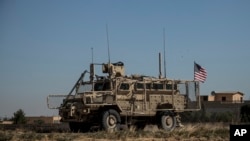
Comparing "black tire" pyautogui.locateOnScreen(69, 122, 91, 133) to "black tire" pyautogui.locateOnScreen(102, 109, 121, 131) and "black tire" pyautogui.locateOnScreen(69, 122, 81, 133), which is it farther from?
"black tire" pyautogui.locateOnScreen(102, 109, 121, 131)

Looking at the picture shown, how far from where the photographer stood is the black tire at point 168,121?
23266 millimetres

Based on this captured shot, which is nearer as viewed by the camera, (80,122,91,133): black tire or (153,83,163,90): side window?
(80,122,91,133): black tire

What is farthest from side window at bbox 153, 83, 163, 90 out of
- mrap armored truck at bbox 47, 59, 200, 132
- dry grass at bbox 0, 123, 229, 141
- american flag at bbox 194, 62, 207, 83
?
dry grass at bbox 0, 123, 229, 141

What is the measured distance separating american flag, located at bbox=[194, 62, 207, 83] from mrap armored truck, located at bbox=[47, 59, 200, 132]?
163cm

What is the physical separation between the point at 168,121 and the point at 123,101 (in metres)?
2.74

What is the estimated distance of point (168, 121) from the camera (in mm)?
23578

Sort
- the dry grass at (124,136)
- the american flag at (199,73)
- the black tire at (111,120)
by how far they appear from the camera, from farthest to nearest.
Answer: the american flag at (199,73) → the black tire at (111,120) → the dry grass at (124,136)

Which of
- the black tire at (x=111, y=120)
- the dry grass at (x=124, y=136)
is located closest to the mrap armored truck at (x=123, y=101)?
the black tire at (x=111, y=120)

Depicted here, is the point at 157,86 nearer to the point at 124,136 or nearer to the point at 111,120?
the point at 111,120

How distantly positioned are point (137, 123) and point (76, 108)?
359 centimetres

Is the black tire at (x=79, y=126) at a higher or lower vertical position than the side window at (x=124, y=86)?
lower

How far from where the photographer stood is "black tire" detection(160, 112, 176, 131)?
2327cm

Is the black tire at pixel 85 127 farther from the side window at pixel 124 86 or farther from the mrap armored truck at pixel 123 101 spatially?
the side window at pixel 124 86

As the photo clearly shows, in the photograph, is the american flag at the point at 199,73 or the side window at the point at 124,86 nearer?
the side window at the point at 124,86
